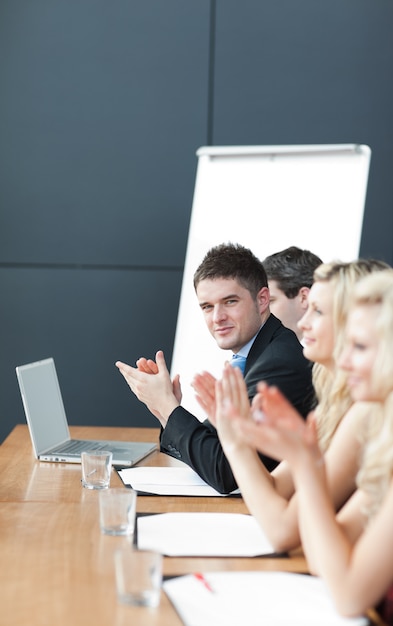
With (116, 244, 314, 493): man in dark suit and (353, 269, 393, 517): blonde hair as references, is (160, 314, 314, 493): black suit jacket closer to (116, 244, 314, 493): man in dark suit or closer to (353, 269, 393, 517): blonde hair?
(116, 244, 314, 493): man in dark suit

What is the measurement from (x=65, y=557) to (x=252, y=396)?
90 centimetres

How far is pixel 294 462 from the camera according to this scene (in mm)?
1401

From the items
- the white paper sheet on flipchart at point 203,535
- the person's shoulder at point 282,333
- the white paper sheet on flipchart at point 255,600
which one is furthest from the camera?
the person's shoulder at point 282,333

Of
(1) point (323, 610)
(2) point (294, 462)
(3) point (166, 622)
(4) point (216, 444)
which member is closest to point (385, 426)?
(2) point (294, 462)

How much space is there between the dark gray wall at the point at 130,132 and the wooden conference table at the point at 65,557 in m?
2.40

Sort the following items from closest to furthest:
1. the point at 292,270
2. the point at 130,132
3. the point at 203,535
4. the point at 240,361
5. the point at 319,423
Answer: the point at 203,535
the point at 319,423
the point at 240,361
the point at 292,270
the point at 130,132

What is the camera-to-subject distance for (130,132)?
496cm

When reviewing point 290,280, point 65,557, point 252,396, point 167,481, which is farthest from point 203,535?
point 290,280

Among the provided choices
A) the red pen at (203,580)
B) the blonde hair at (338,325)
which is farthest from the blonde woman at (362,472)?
the blonde hair at (338,325)

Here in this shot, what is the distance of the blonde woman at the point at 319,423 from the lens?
1.74 metres

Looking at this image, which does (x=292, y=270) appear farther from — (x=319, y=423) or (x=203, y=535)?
(x=203, y=535)

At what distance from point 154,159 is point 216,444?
293 centimetres

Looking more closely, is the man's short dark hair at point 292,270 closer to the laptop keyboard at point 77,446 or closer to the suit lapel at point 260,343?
the suit lapel at point 260,343

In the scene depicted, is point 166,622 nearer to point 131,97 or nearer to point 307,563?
point 307,563
